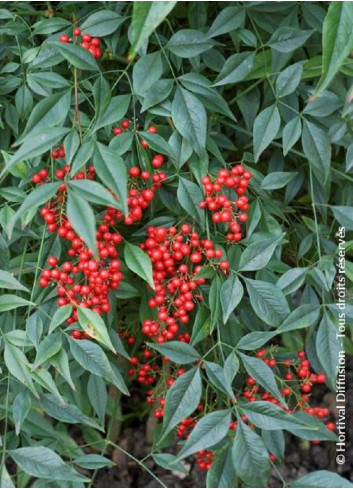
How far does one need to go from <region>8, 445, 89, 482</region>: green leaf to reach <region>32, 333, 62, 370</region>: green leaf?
21 cm

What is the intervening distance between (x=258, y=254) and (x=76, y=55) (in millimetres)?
468

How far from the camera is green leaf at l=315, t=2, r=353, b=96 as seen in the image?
827 millimetres

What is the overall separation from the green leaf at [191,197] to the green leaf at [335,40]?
0.44m

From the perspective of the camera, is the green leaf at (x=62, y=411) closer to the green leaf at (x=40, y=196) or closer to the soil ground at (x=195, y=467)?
the green leaf at (x=40, y=196)

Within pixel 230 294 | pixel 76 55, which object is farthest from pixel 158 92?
pixel 230 294

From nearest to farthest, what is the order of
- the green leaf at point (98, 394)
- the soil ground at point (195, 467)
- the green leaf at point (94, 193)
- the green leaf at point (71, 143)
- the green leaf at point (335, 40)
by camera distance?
the green leaf at point (335, 40) → the green leaf at point (94, 193) → the green leaf at point (71, 143) → the green leaf at point (98, 394) → the soil ground at point (195, 467)

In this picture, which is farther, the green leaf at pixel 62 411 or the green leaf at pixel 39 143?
the green leaf at pixel 62 411

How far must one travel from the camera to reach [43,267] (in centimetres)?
129

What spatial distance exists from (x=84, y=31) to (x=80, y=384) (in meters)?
0.81

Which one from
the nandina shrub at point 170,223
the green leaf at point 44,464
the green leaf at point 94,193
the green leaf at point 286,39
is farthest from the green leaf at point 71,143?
the green leaf at point 44,464

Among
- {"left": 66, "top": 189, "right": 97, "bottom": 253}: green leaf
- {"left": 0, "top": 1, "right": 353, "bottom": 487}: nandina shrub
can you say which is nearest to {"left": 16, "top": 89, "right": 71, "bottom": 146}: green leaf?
{"left": 0, "top": 1, "right": 353, "bottom": 487}: nandina shrub

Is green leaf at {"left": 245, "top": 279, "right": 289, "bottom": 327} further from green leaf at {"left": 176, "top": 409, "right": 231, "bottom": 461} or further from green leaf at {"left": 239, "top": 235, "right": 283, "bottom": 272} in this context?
green leaf at {"left": 176, "top": 409, "right": 231, "bottom": 461}

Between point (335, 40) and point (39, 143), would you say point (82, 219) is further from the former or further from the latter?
point (335, 40)

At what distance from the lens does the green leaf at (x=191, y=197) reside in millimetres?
1234
